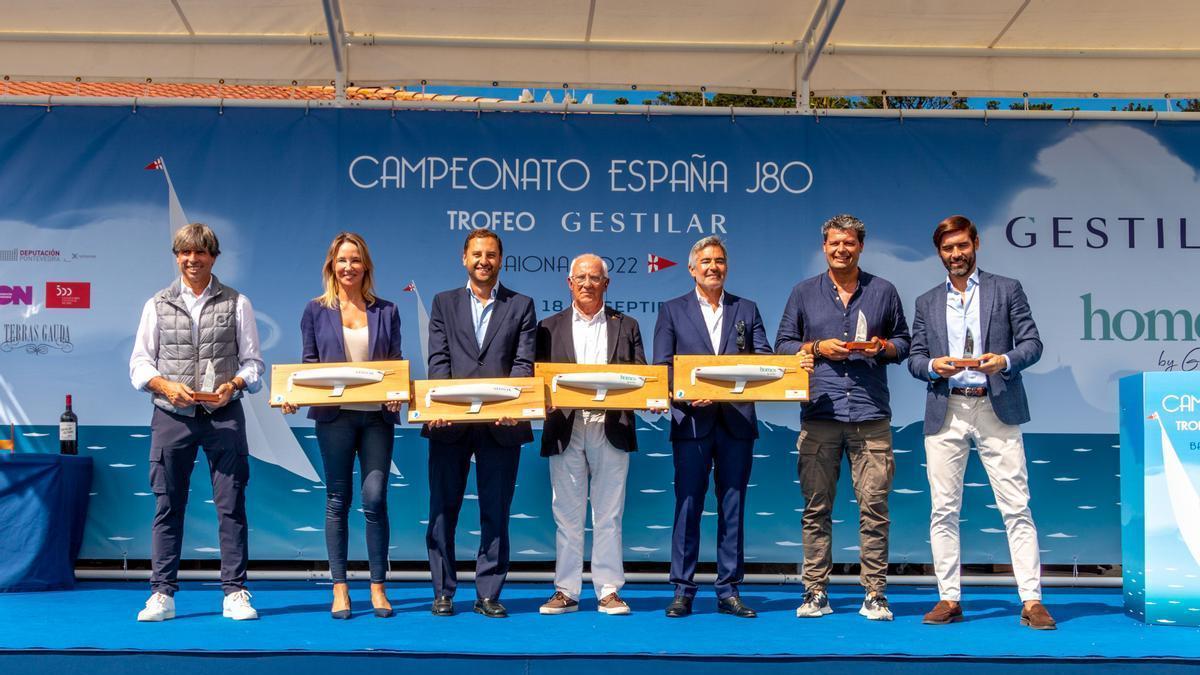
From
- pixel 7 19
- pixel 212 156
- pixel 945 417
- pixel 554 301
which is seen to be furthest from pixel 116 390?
pixel 945 417

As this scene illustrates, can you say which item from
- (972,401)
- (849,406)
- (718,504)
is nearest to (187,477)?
(718,504)

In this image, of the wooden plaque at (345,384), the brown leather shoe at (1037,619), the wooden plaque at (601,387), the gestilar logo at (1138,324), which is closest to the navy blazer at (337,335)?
the wooden plaque at (345,384)

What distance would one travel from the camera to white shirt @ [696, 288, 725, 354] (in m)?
5.23

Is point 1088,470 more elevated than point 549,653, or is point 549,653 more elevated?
point 1088,470

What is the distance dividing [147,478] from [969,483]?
4.59m

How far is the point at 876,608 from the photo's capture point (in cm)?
495

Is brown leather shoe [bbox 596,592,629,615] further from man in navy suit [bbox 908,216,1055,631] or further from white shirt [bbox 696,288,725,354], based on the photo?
man in navy suit [bbox 908,216,1055,631]

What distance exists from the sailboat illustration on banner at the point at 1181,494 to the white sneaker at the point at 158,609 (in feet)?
14.5

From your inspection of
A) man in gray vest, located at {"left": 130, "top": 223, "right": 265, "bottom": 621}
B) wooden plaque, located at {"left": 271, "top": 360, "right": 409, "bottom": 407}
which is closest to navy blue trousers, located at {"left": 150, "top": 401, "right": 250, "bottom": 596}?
man in gray vest, located at {"left": 130, "top": 223, "right": 265, "bottom": 621}

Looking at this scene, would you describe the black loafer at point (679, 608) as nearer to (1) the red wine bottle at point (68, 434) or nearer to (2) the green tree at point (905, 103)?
(1) the red wine bottle at point (68, 434)

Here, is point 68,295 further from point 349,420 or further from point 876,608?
point 876,608

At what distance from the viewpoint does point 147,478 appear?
20.6 ft

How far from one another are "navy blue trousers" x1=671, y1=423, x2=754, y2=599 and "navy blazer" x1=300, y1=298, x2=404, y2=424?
1355 mm

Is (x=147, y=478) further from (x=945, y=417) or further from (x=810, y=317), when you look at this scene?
(x=945, y=417)
